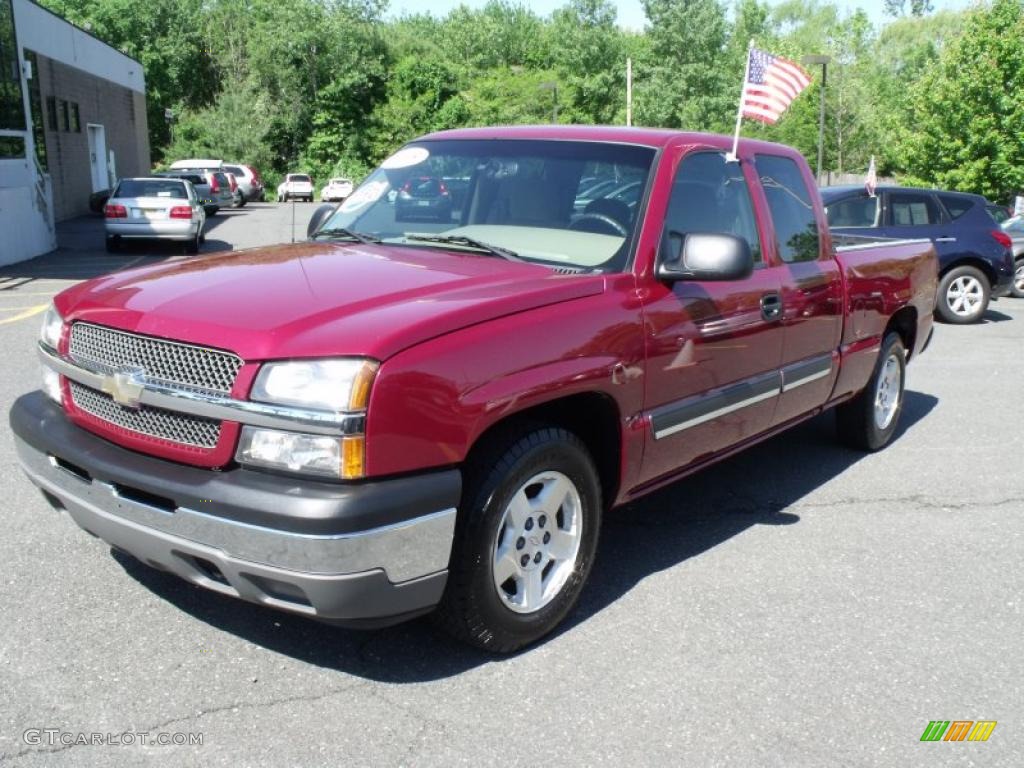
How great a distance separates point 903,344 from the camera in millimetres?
6727

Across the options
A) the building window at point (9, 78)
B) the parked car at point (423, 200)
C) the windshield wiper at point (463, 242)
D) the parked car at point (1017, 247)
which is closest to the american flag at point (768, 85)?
the parked car at point (423, 200)

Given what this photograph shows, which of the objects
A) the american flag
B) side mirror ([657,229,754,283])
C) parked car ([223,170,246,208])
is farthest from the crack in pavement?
parked car ([223,170,246,208])

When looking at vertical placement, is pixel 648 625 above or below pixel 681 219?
below

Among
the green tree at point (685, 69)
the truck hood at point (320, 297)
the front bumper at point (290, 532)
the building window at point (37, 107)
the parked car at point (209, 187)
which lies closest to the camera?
the front bumper at point (290, 532)

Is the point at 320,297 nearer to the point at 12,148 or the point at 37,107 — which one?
the point at 12,148

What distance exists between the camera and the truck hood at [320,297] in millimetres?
2982

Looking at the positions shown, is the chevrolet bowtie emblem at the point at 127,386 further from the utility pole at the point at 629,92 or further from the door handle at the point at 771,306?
the utility pole at the point at 629,92

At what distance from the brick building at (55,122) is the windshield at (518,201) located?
14350 mm

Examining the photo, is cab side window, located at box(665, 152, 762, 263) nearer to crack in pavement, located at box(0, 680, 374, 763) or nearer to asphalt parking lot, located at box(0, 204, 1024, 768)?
asphalt parking lot, located at box(0, 204, 1024, 768)

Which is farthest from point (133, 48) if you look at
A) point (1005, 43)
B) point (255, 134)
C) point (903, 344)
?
point (903, 344)

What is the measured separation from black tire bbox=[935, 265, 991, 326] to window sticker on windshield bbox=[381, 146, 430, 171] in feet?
31.8

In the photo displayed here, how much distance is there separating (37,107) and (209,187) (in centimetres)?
815

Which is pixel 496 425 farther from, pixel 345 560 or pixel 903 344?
pixel 903 344

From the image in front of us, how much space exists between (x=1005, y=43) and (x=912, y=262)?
771 inches
